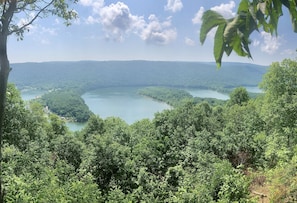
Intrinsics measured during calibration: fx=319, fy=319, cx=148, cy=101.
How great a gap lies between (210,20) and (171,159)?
11.9 metres

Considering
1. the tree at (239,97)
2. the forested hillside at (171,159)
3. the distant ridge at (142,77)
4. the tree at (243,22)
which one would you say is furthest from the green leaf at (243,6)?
Result: the distant ridge at (142,77)

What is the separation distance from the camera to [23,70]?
185 meters

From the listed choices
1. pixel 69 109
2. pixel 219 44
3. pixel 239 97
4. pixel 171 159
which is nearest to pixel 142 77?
pixel 69 109

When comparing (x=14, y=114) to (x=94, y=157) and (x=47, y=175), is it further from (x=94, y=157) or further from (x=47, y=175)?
(x=47, y=175)

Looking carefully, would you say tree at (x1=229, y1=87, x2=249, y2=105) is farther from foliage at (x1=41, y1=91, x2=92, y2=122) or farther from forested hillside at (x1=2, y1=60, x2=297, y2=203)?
foliage at (x1=41, y1=91, x2=92, y2=122)

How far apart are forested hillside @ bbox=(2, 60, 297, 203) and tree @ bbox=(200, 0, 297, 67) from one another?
6133mm

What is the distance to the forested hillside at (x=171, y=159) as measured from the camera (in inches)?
291

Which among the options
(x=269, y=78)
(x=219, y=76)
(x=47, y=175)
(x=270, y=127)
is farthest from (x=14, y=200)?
(x=219, y=76)

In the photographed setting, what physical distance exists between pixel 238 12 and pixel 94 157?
1008 centimetres

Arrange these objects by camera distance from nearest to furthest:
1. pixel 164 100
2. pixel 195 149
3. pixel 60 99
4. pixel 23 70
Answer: pixel 195 149 → pixel 60 99 → pixel 164 100 → pixel 23 70

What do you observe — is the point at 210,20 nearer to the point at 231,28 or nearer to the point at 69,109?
the point at 231,28

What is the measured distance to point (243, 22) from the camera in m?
0.65

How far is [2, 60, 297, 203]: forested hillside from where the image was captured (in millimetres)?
7395

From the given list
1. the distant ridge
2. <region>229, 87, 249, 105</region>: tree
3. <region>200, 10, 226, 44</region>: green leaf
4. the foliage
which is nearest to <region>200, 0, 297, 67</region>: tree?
<region>200, 10, 226, 44</region>: green leaf
